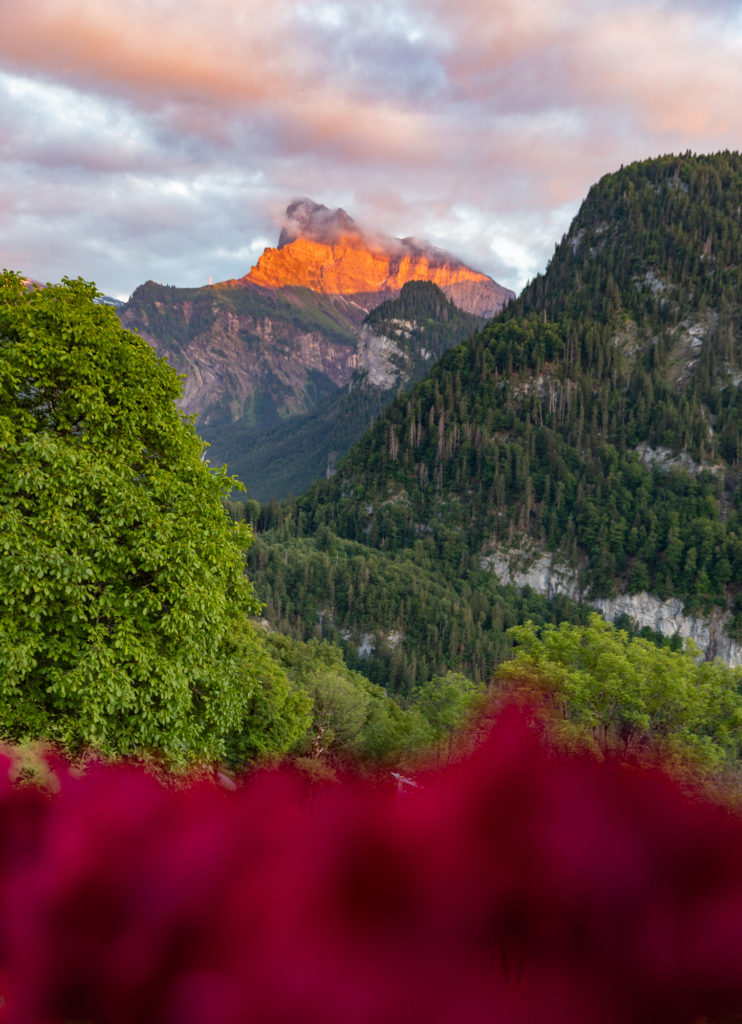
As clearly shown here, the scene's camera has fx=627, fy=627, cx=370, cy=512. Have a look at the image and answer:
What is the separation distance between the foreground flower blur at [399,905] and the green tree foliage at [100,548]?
255 inches

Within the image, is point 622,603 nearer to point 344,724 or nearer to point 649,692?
point 344,724

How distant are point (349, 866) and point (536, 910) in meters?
0.65

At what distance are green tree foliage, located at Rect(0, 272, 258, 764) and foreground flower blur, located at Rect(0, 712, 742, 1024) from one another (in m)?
6.48

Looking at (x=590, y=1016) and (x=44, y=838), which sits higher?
(x=590, y=1016)

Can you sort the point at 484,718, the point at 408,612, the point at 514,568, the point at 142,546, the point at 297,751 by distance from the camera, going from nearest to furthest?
the point at 484,718 < the point at 142,546 < the point at 297,751 < the point at 408,612 < the point at 514,568

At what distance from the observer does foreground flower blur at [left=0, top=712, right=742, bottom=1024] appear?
186cm

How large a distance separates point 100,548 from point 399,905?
821cm

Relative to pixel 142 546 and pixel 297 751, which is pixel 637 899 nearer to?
pixel 142 546

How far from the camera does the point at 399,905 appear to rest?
2.13 m

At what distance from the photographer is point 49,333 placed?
10.3 meters

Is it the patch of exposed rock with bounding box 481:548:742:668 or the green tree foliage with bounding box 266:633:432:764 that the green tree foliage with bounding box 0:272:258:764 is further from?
the patch of exposed rock with bounding box 481:548:742:668

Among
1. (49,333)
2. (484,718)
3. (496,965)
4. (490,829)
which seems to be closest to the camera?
(496,965)

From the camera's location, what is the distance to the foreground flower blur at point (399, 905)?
1864 mm

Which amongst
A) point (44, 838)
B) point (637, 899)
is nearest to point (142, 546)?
point (44, 838)
